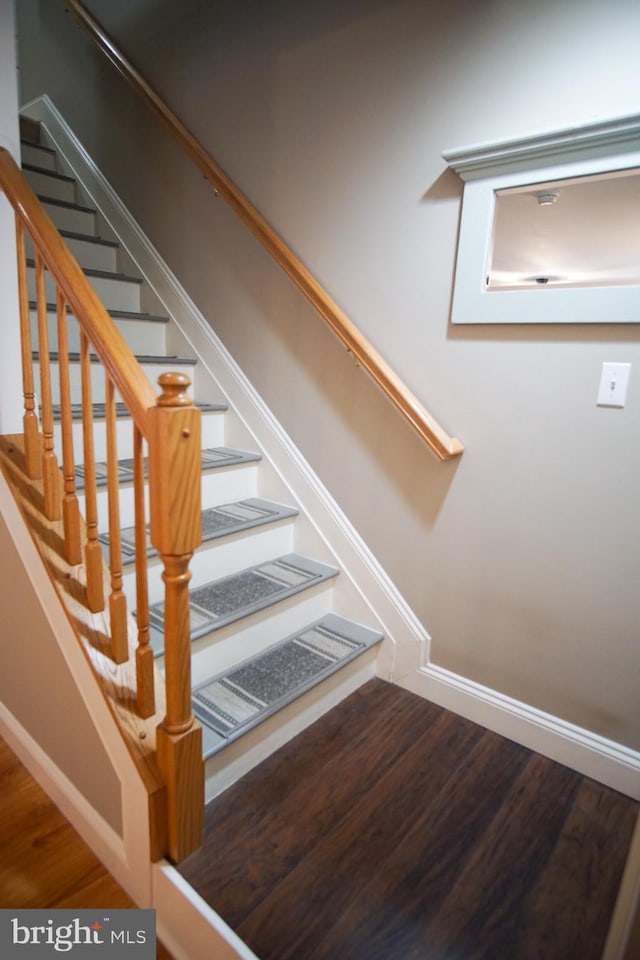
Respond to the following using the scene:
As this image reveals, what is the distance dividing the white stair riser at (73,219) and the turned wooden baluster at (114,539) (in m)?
2.01

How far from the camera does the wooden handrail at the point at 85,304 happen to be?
101 centimetres

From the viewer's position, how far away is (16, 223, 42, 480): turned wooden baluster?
4.38 feet

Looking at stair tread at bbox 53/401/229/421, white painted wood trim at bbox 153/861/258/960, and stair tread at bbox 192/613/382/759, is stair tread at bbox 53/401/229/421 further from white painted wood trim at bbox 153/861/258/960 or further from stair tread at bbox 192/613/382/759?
white painted wood trim at bbox 153/861/258/960

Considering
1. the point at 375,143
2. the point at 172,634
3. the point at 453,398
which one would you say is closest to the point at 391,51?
the point at 375,143

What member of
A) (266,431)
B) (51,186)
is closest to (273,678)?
(266,431)

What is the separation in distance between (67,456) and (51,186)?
2.24 metres

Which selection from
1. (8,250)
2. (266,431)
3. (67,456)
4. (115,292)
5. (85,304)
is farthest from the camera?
(115,292)

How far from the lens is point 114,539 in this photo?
1124 millimetres

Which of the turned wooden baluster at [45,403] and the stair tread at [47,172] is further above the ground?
the stair tread at [47,172]

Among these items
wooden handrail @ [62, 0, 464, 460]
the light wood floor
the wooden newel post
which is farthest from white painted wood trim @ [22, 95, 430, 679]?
the light wood floor

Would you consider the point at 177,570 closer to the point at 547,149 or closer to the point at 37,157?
the point at 547,149

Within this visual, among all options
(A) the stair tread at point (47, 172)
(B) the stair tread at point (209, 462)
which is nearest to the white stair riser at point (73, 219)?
(A) the stair tread at point (47, 172)

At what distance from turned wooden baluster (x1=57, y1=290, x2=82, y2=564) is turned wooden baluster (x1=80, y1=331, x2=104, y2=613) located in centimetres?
4

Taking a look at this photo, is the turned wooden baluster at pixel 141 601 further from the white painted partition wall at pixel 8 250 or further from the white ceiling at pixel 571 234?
the white ceiling at pixel 571 234
